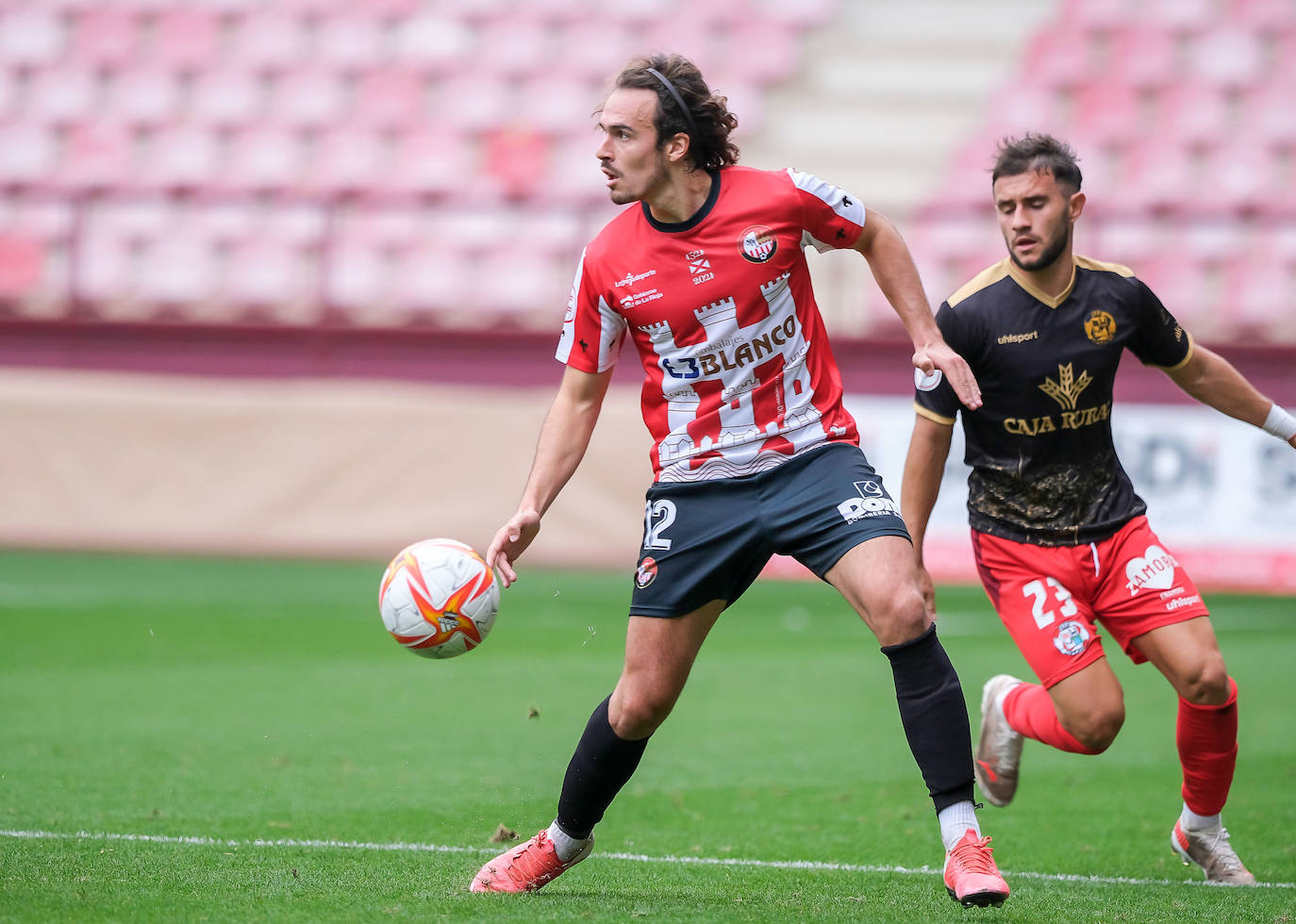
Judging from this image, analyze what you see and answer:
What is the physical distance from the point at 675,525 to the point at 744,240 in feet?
2.81

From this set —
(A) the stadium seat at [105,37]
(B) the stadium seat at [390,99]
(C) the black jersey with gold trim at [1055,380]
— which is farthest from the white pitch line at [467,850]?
(A) the stadium seat at [105,37]

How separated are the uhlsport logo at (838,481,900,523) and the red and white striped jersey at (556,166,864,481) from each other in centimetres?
22

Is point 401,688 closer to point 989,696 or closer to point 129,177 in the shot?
point 989,696

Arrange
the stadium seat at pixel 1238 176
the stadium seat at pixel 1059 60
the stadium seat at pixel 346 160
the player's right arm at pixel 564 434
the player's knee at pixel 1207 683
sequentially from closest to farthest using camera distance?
the player's right arm at pixel 564 434 → the player's knee at pixel 1207 683 → the stadium seat at pixel 1238 176 → the stadium seat at pixel 346 160 → the stadium seat at pixel 1059 60

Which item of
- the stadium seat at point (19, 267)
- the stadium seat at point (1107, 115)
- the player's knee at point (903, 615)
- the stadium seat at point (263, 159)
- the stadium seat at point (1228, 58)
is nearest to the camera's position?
the player's knee at point (903, 615)

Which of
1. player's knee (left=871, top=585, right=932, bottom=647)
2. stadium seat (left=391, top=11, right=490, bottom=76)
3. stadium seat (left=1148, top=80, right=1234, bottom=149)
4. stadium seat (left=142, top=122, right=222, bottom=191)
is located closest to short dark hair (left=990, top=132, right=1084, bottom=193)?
player's knee (left=871, top=585, right=932, bottom=647)

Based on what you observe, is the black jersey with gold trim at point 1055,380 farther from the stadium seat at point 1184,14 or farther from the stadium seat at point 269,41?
the stadium seat at point 269,41

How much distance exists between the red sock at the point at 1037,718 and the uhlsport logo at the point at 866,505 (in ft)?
4.46

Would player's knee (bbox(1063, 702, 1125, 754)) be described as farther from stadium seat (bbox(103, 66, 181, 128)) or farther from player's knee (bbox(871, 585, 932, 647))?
stadium seat (bbox(103, 66, 181, 128))

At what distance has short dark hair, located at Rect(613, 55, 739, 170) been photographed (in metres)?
4.57

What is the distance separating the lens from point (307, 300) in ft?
54.3

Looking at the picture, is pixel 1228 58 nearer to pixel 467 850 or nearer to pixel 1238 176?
pixel 1238 176

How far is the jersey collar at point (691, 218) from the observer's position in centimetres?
457

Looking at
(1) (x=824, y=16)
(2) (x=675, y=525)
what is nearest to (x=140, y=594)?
(2) (x=675, y=525)
